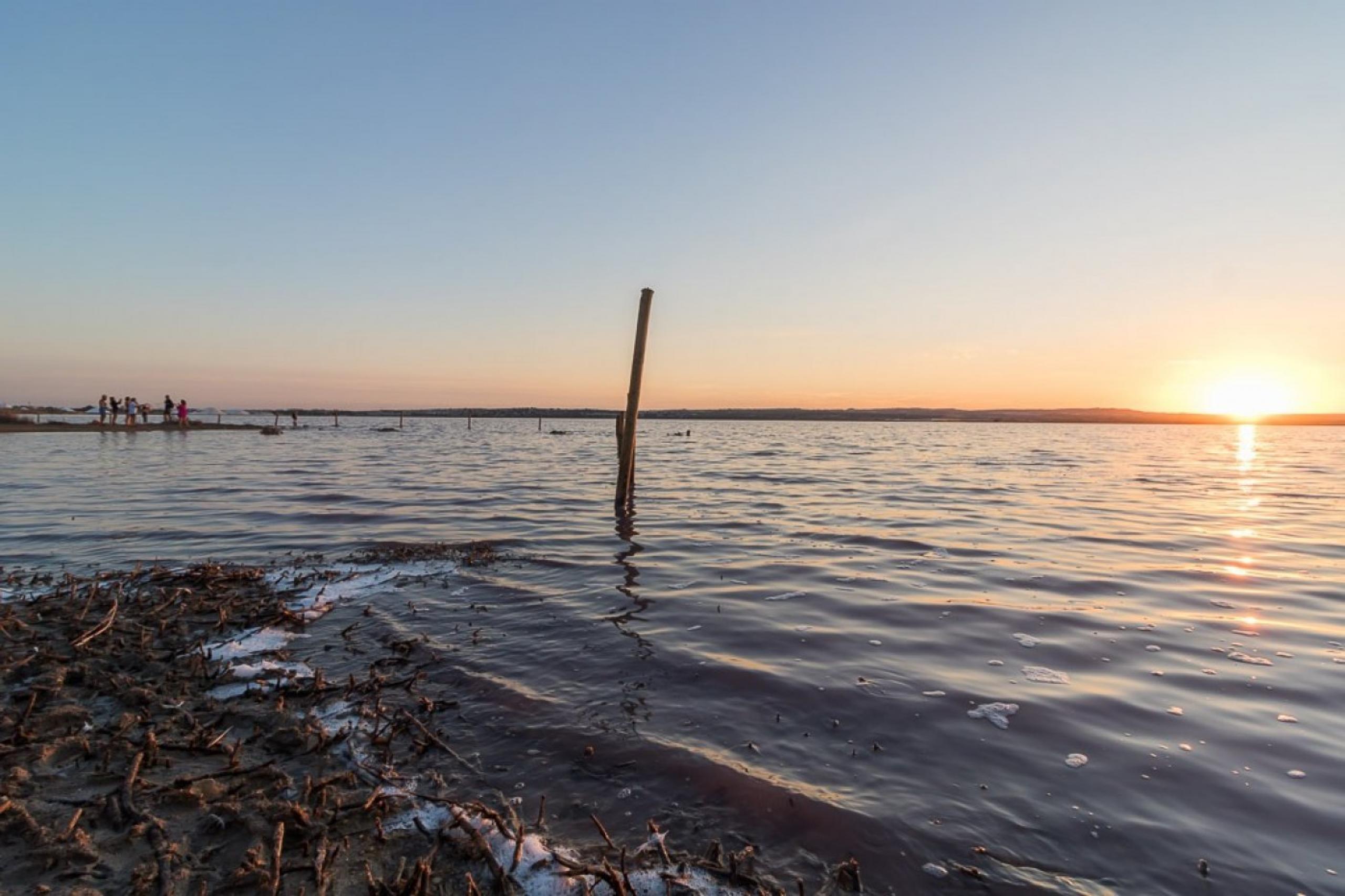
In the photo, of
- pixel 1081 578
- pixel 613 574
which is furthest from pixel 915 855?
pixel 1081 578

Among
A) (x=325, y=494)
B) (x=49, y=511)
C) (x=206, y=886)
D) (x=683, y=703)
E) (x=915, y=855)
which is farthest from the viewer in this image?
(x=325, y=494)

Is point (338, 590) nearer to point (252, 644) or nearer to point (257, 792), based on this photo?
point (252, 644)

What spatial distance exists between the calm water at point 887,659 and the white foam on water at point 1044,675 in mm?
51

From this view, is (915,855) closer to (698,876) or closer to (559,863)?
(698,876)

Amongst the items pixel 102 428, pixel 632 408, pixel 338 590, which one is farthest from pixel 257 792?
pixel 102 428

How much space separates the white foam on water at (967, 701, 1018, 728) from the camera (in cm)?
540

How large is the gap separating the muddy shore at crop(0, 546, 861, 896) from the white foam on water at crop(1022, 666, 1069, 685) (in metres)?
3.68

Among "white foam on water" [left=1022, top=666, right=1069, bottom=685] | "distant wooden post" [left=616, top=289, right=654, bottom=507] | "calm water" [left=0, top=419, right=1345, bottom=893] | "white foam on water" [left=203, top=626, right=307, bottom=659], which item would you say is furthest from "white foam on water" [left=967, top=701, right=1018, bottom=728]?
"distant wooden post" [left=616, top=289, right=654, bottom=507]

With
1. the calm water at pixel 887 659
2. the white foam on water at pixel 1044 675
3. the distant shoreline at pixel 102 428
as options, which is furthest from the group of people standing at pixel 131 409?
the white foam on water at pixel 1044 675

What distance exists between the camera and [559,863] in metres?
3.38

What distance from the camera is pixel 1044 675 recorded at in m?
6.34

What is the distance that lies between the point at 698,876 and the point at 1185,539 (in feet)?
45.3

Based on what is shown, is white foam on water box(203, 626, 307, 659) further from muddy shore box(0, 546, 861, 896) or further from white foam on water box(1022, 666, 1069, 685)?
white foam on water box(1022, 666, 1069, 685)

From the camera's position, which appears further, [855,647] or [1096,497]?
[1096,497]
